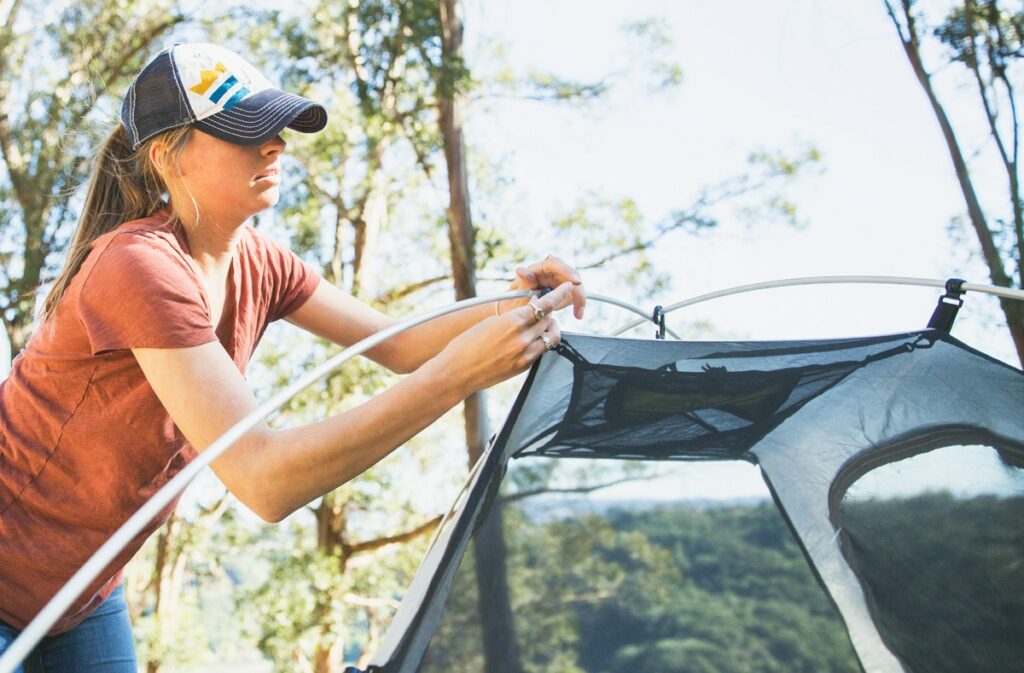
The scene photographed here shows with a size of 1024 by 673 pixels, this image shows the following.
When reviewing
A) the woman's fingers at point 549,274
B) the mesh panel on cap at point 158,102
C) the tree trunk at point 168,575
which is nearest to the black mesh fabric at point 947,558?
the woman's fingers at point 549,274

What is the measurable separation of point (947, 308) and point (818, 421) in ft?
0.85

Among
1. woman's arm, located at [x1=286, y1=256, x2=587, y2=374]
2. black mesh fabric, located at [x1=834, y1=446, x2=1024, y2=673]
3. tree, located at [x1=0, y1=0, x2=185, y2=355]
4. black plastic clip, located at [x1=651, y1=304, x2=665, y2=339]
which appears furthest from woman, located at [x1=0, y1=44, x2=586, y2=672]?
tree, located at [x1=0, y1=0, x2=185, y2=355]

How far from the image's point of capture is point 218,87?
1255 millimetres

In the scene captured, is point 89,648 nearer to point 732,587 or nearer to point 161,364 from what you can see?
point 161,364

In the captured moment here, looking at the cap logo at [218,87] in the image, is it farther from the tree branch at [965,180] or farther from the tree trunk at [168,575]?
the tree trunk at [168,575]

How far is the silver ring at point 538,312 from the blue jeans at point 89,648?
0.69 metres

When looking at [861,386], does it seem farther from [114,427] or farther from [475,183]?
[475,183]

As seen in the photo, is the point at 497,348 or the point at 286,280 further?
the point at 286,280

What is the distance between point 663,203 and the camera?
8344 mm

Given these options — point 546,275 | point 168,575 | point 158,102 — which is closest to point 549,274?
point 546,275

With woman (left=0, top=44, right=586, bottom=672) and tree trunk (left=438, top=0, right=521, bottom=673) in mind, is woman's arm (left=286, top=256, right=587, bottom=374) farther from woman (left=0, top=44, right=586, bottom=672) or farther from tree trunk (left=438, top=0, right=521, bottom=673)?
tree trunk (left=438, top=0, right=521, bottom=673)

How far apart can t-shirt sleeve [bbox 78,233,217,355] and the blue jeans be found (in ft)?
1.37

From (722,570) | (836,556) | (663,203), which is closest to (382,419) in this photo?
(722,570)

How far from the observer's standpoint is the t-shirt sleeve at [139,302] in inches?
43.2
